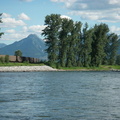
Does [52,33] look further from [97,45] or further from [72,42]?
[97,45]

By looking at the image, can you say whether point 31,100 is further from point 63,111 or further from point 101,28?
point 101,28

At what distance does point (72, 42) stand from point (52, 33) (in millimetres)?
11044

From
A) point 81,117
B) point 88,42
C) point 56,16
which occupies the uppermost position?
point 56,16

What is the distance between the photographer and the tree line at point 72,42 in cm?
12525

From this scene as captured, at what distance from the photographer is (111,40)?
17662 centimetres

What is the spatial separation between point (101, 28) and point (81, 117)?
123062 millimetres

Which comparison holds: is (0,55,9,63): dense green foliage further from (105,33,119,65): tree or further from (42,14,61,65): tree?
(105,33,119,65): tree

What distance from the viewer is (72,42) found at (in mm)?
133125

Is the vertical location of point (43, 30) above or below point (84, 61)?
above

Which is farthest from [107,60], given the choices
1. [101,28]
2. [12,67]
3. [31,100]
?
[31,100]

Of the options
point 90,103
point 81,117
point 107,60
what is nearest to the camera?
point 81,117

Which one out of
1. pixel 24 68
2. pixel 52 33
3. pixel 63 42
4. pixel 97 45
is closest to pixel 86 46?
pixel 97 45

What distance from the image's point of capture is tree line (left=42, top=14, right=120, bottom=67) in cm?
12525

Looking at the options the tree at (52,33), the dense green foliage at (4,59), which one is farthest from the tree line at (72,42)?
the dense green foliage at (4,59)
